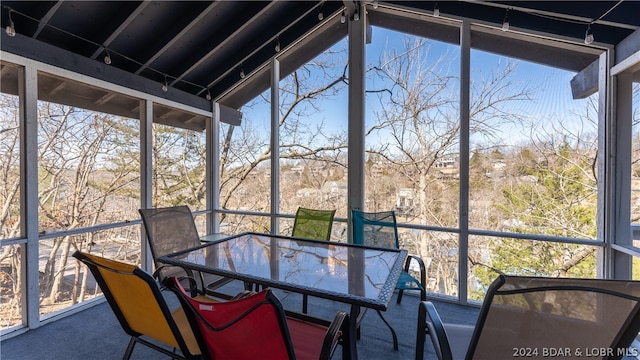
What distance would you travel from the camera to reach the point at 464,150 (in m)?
3.16

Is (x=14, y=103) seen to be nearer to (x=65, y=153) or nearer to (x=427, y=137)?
(x=65, y=153)

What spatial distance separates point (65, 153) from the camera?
10.4ft

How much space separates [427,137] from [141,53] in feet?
12.0

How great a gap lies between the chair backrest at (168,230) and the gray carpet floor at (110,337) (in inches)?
31.5

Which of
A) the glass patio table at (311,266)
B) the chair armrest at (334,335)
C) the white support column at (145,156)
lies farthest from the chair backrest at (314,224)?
the white support column at (145,156)

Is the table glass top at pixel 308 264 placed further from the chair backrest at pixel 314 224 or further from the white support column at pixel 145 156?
the white support column at pixel 145 156

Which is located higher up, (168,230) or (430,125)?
(430,125)

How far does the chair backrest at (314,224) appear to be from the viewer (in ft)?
9.83

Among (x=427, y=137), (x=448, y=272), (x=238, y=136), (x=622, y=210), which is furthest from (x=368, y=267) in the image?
(x=238, y=136)

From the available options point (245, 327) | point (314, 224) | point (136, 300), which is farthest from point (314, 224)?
point (245, 327)

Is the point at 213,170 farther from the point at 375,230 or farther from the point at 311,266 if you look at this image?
the point at 311,266

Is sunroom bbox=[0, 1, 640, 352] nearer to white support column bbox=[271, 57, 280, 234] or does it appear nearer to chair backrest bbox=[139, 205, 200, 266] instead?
white support column bbox=[271, 57, 280, 234]

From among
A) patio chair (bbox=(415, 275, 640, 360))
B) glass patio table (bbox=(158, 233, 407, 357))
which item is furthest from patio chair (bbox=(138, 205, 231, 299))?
patio chair (bbox=(415, 275, 640, 360))

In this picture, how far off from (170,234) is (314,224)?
1452 mm
